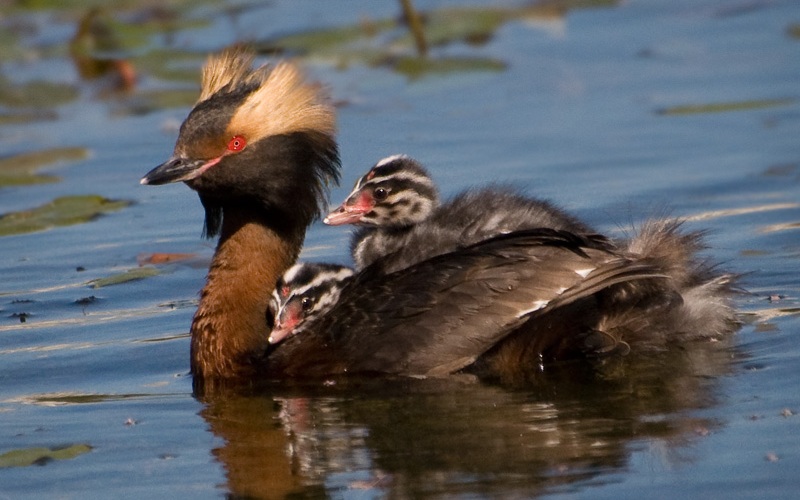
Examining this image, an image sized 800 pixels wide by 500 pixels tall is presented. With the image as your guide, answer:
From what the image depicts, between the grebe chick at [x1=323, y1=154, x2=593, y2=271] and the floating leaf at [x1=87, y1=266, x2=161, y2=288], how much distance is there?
1.61 m

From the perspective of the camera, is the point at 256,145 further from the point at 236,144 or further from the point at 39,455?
the point at 39,455

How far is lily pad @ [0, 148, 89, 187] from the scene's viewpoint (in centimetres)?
1312

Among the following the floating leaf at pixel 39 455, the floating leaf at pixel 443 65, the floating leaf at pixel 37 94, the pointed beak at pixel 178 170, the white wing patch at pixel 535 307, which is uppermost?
the floating leaf at pixel 37 94

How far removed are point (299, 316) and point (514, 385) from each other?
3.95ft

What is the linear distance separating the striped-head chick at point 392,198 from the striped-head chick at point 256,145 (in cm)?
23

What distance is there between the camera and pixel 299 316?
27.6ft

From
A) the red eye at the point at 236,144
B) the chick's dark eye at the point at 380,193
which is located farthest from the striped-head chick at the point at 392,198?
the red eye at the point at 236,144

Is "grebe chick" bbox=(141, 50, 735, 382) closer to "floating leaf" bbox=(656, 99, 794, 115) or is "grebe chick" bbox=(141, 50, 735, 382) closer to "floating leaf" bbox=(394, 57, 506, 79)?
"floating leaf" bbox=(656, 99, 794, 115)

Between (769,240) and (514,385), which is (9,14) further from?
(514,385)

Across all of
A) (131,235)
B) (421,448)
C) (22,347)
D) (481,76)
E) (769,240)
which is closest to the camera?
(421,448)

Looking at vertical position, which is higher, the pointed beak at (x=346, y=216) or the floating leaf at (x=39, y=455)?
the pointed beak at (x=346, y=216)

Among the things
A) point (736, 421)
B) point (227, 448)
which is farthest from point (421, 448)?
point (736, 421)

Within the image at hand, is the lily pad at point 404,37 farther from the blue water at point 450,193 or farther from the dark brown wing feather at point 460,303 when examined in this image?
the dark brown wing feather at point 460,303

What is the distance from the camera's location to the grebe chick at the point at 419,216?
873 centimetres
